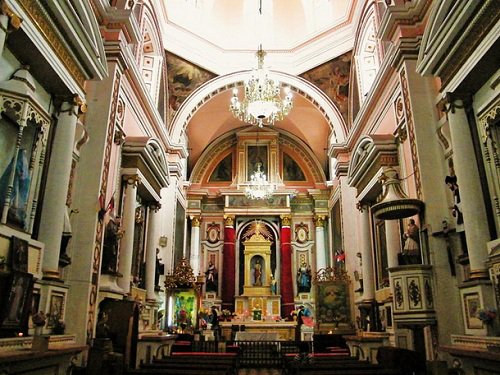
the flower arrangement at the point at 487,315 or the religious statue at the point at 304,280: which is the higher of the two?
the religious statue at the point at 304,280

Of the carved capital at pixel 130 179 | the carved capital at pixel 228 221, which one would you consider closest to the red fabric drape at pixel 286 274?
the carved capital at pixel 228 221

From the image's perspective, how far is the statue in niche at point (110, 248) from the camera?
291 inches

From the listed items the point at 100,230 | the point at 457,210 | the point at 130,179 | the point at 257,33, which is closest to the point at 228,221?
the point at 257,33

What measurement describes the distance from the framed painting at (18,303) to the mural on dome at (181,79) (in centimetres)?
959

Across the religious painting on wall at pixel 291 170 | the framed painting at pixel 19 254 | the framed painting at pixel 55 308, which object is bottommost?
the framed painting at pixel 55 308

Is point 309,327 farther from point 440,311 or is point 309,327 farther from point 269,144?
point 440,311

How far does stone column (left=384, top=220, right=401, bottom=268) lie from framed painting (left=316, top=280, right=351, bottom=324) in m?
3.86

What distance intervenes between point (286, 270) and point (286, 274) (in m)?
0.15

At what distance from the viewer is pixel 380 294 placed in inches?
372

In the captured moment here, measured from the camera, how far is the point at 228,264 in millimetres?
16969

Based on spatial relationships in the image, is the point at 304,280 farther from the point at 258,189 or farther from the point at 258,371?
the point at 258,371

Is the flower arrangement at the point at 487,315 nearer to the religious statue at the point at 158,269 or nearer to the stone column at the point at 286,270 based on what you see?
the religious statue at the point at 158,269

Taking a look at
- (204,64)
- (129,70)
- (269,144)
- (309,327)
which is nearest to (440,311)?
(129,70)

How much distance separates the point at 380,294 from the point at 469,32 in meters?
5.83
